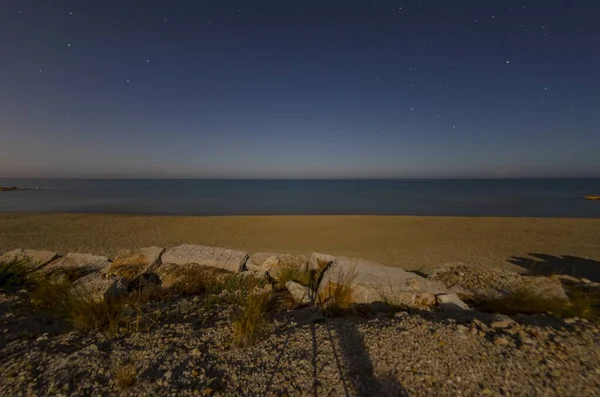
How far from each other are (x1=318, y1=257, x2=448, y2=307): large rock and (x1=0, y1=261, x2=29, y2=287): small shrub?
582 cm

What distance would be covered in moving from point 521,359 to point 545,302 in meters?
1.97

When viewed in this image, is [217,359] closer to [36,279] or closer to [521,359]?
[521,359]

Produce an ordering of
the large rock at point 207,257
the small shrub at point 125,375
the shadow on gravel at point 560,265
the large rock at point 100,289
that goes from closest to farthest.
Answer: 1. the small shrub at point 125,375
2. the large rock at point 100,289
3. the large rock at point 207,257
4. the shadow on gravel at point 560,265

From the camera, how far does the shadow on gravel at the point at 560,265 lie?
Answer: 864 cm

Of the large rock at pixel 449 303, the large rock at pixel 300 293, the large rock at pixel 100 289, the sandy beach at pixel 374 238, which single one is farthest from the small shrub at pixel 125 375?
the sandy beach at pixel 374 238

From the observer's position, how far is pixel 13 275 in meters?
5.04

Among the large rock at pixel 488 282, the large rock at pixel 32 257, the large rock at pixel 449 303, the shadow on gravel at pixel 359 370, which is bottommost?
the large rock at pixel 488 282

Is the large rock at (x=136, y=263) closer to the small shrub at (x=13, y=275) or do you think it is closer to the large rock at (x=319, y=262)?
the small shrub at (x=13, y=275)

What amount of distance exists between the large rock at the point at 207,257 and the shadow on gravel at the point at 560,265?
988cm

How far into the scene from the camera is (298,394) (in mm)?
2197

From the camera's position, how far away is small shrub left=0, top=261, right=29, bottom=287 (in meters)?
4.92

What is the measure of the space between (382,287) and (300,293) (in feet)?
4.80

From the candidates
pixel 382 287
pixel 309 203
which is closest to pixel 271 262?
pixel 382 287

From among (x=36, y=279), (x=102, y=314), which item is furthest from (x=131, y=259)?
(x=102, y=314)
